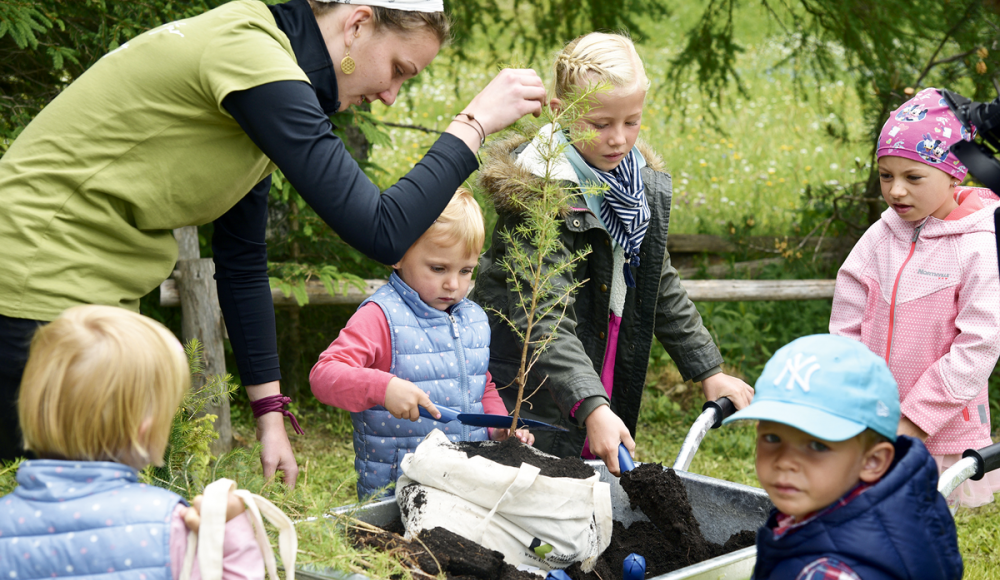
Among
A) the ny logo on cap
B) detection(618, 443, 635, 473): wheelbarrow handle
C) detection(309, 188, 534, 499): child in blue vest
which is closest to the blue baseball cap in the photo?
the ny logo on cap

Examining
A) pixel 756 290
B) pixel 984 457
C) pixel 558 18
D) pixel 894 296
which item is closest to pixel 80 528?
pixel 984 457

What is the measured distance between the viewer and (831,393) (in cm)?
A: 129

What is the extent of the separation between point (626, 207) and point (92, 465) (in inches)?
63.0

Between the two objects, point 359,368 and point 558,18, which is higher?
point 558,18

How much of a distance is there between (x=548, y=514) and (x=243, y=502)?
2.16 ft

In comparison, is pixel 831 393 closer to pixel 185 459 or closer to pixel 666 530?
pixel 666 530

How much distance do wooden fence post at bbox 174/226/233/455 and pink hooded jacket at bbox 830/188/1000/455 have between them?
9.79ft

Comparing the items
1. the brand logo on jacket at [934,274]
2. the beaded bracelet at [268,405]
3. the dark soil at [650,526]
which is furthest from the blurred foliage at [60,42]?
the brand logo on jacket at [934,274]

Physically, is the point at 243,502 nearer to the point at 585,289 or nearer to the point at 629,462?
the point at 629,462

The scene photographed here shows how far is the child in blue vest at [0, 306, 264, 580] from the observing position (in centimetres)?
121

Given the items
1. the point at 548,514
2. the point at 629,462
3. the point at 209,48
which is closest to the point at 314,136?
the point at 209,48

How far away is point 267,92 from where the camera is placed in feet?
5.04

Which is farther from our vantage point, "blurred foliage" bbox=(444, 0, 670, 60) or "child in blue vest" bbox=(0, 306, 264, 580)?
"blurred foliage" bbox=(444, 0, 670, 60)

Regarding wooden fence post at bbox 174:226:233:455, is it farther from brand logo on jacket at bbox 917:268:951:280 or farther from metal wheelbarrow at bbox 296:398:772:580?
brand logo on jacket at bbox 917:268:951:280
